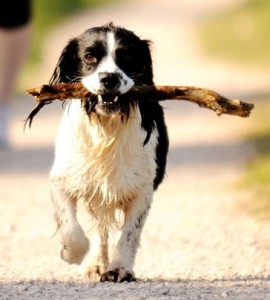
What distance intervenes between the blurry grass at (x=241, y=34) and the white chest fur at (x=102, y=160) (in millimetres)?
11950

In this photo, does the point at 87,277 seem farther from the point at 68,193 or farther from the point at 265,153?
the point at 265,153

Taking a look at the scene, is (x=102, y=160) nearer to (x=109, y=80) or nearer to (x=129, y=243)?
(x=129, y=243)

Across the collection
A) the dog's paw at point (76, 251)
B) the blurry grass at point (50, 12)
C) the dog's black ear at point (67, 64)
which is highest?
the dog's black ear at point (67, 64)

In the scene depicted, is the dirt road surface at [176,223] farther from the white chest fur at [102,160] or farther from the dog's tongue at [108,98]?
the dog's tongue at [108,98]

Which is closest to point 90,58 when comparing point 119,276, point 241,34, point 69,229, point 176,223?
point 69,229

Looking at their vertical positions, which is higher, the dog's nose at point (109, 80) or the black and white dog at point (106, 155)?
the dog's nose at point (109, 80)

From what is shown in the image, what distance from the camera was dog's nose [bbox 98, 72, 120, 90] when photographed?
7.12 meters

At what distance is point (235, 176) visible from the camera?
11.5 metres

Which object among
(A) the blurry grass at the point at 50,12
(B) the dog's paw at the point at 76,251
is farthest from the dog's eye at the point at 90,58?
(A) the blurry grass at the point at 50,12

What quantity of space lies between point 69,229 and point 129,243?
32 cm

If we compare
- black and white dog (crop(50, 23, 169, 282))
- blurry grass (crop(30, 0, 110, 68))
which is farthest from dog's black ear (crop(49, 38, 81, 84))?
blurry grass (crop(30, 0, 110, 68))

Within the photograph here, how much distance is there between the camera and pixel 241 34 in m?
22.7

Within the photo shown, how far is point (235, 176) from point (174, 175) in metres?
0.55

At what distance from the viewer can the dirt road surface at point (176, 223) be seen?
730 centimetres
